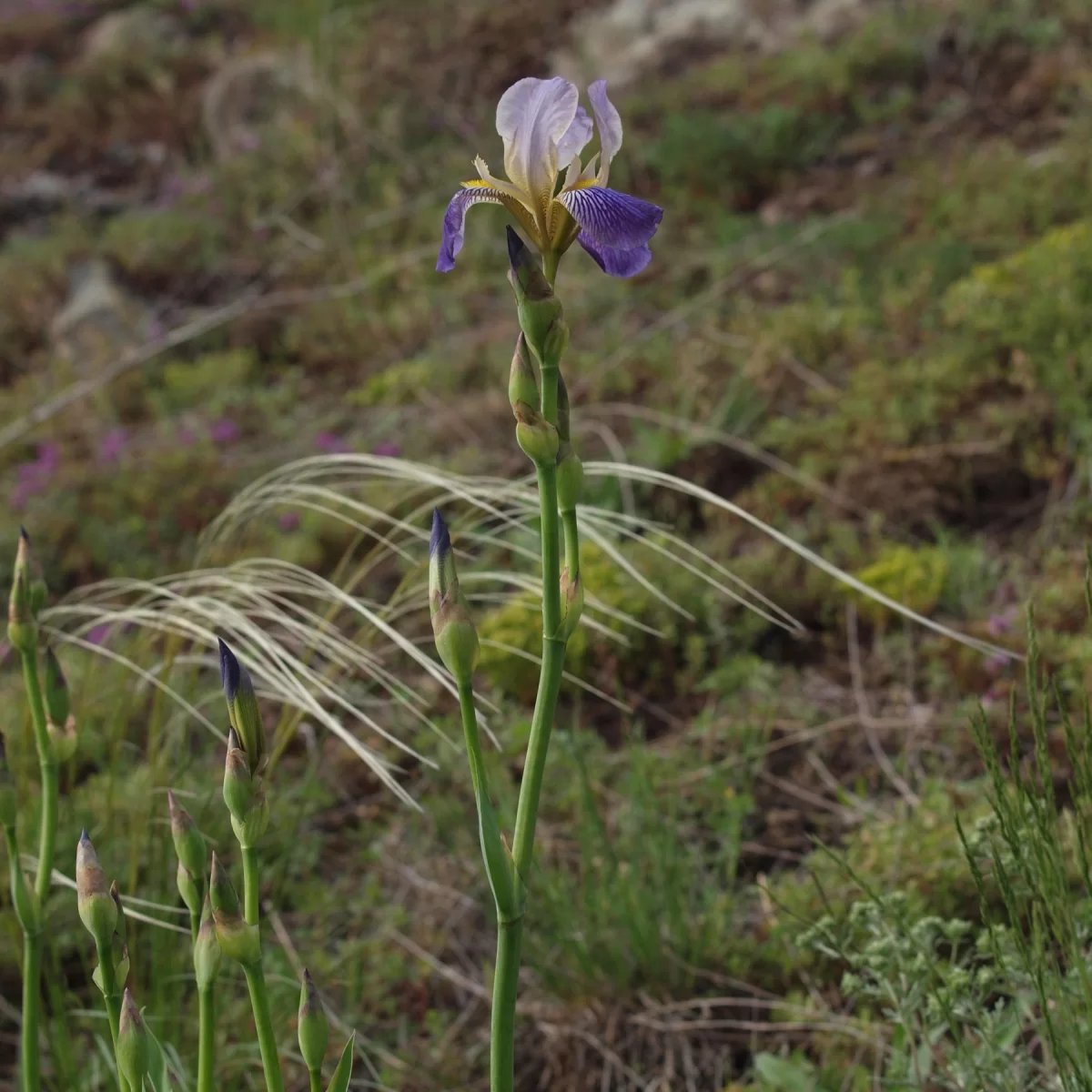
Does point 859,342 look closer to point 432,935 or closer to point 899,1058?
point 432,935

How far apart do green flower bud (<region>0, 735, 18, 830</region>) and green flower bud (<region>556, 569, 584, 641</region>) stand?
632mm

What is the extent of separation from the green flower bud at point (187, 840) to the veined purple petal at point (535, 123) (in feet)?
2.04

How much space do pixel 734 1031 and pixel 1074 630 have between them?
1147mm

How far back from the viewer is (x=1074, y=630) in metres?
2.37

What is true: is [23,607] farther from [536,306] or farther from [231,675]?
[536,306]

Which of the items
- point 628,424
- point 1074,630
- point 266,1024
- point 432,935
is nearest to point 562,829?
point 432,935

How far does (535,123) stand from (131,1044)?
0.84 meters

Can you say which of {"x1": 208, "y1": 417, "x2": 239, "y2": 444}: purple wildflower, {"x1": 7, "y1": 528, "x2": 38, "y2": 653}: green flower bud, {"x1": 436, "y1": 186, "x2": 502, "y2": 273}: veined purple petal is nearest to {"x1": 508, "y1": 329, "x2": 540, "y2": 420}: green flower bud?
{"x1": 436, "y1": 186, "x2": 502, "y2": 273}: veined purple petal

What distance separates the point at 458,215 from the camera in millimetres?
967

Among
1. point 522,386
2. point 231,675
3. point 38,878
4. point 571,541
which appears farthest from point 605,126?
point 38,878

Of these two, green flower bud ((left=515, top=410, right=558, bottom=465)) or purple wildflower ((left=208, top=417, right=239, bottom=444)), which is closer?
green flower bud ((left=515, top=410, right=558, bottom=465))

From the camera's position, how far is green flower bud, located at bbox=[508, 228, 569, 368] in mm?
902

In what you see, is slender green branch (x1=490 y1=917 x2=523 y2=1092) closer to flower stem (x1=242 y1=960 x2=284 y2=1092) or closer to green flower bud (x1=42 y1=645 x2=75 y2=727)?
flower stem (x1=242 y1=960 x2=284 y2=1092)

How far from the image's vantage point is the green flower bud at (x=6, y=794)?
1.17 meters
